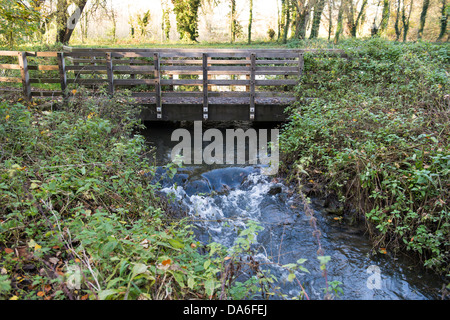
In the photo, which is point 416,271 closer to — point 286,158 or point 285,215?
point 285,215

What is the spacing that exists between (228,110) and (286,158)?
2.75 metres

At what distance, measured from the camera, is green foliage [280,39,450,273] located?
4234mm

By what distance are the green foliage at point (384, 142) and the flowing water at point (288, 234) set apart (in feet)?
1.09

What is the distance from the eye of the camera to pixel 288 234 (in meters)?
5.06

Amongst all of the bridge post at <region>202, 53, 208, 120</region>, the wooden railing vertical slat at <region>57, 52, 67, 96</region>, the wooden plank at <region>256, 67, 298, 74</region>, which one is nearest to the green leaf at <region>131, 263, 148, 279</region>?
the bridge post at <region>202, 53, 208, 120</region>

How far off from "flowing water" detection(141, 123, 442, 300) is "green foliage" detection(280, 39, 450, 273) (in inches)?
13.1

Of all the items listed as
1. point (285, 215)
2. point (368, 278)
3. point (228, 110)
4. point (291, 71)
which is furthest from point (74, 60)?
point (368, 278)

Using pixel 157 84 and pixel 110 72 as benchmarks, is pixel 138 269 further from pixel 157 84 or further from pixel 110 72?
pixel 110 72

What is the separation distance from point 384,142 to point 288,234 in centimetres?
232

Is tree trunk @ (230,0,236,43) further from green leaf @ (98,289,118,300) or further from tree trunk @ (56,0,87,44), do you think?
green leaf @ (98,289,118,300)

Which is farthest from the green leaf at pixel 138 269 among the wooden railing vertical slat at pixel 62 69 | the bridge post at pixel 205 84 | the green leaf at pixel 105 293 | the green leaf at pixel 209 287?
the wooden railing vertical slat at pixel 62 69

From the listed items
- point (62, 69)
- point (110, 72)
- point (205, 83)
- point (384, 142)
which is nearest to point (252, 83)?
point (205, 83)
